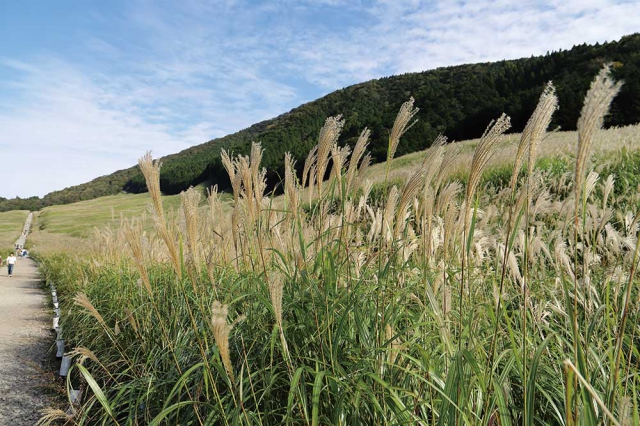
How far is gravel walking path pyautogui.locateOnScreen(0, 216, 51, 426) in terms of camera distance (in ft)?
12.2

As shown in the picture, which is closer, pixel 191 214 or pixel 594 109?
pixel 594 109

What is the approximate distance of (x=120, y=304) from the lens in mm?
4645

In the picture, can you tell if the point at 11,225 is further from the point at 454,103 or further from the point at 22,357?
the point at 22,357

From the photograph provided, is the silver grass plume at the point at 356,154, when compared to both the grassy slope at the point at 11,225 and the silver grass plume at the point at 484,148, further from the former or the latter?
the grassy slope at the point at 11,225

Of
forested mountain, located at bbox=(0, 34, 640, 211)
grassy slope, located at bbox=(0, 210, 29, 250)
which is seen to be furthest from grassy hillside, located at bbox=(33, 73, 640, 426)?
grassy slope, located at bbox=(0, 210, 29, 250)

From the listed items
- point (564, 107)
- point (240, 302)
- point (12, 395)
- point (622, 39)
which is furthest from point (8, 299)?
point (622, 39)

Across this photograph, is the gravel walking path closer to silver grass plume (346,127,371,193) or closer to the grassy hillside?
the grassy hillside

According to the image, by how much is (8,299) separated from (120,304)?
7515 millimetres

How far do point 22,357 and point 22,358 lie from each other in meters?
0.60

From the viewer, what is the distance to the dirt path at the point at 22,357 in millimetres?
3729

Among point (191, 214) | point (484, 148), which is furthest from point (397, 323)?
point (484, 148)

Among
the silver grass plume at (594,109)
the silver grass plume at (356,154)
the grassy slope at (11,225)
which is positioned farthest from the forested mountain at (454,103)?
the grassy slope at (11,225)

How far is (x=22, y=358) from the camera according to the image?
15.3 feet

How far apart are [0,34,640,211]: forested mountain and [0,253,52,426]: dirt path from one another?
120 inches
